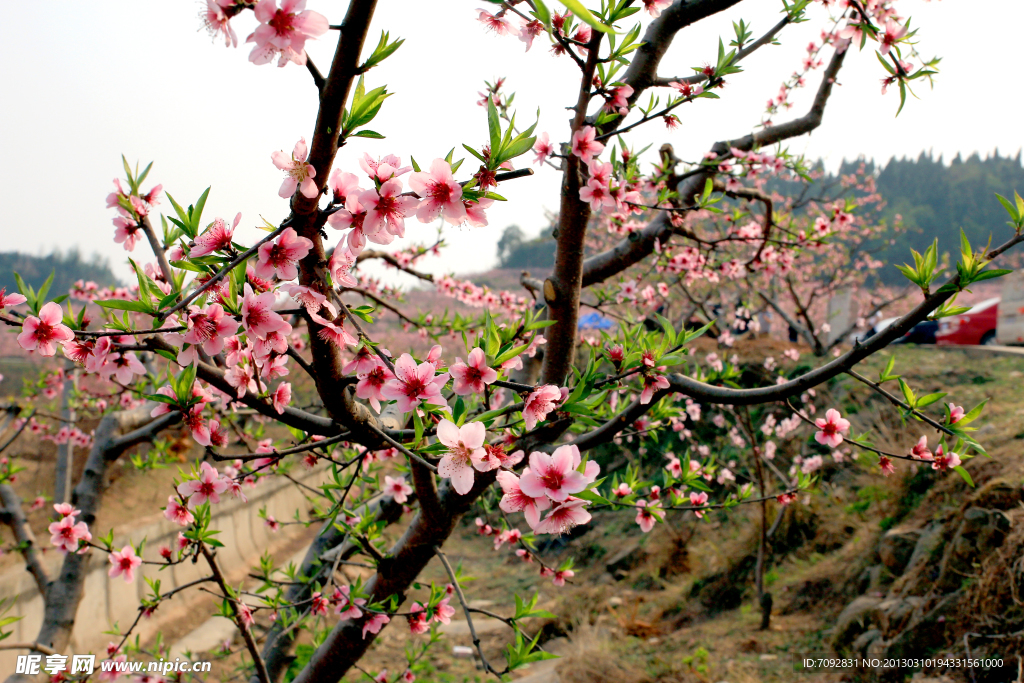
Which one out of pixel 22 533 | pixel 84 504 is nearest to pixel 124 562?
pixel 84 504

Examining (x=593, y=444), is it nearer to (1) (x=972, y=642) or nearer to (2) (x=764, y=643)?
(1) (x=972, y=642)

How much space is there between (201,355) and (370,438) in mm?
414

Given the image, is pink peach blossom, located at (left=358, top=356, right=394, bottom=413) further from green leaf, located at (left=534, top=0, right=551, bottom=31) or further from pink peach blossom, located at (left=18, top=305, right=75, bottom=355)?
green leaf, located at (left=534, top=0, right=551, bottom=31)

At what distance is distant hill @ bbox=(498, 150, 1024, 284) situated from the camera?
33875 millimetres

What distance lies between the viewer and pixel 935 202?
121ft

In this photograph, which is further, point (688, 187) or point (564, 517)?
point (688, 187)

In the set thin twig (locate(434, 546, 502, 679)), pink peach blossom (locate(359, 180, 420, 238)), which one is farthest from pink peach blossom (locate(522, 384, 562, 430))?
thin twig (locate(434, 546, 502, 679))

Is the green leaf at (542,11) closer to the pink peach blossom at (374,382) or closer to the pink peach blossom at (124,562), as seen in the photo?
the pink peach blossom at (374,382)

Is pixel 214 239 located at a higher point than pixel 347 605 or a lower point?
higher

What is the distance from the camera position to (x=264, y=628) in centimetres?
544

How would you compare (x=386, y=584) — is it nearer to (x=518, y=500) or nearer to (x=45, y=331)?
(x=518, y=500)

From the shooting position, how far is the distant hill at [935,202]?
33.9 metres

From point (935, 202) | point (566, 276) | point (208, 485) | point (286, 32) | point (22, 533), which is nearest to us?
point (286, 32)

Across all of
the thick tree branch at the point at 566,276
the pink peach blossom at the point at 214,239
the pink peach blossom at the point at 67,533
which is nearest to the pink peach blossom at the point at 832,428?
the thick tree branch at the point at 566,276
